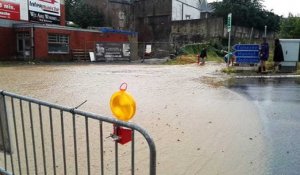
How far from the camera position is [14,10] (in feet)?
98.1

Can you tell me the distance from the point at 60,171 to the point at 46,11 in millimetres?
32077

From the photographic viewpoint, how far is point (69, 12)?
55.3 meters

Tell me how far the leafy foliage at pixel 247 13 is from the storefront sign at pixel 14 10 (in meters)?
36.0

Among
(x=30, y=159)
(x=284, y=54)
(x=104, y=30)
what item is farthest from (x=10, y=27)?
(x=30, y=159)

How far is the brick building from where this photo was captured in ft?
95.6

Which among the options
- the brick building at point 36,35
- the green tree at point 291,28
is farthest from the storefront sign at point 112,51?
the green tree at point 291,28

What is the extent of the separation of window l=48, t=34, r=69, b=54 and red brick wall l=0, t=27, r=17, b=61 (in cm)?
336

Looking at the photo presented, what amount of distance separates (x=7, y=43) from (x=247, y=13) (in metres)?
40.6

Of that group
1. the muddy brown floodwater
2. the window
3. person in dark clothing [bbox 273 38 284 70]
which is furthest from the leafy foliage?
the muddy brown floodwater

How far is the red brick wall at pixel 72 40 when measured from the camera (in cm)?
2922

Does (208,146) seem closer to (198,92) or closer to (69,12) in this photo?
(198,92)

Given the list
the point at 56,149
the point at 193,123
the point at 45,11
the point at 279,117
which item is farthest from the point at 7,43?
the point at 279,117

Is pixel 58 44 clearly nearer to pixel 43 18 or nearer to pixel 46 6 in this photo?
pixel 43 18

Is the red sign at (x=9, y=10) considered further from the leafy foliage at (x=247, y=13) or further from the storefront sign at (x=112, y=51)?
the leafy foliage at (x=247, y=13)
